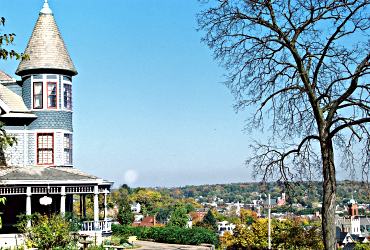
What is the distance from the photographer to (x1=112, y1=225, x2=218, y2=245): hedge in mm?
28625

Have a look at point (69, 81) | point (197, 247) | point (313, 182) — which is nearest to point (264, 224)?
point (197, 247)

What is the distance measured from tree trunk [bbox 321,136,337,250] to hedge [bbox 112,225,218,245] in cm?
1454

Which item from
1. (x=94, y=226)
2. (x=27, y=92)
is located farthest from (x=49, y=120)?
(x=94, y=226)

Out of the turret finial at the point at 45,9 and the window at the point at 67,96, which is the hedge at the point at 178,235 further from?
the turret finial at the point at 45,9

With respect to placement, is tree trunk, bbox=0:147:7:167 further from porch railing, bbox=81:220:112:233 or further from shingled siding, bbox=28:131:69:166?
porch railing, bbox=81:220:112:233

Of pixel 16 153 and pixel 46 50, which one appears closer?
pixel 16 153

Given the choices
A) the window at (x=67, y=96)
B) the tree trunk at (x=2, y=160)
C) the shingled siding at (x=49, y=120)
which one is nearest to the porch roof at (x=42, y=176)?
the tree trunk at (x=2, y=160)

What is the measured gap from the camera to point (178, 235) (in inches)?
1159

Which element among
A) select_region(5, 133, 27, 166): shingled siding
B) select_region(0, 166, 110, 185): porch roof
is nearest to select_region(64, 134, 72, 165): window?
select_region(0, 166, 110, 185): porch roof

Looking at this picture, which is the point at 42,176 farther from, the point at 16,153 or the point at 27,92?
the point at 27,92

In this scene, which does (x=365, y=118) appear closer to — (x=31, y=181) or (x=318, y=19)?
(x=318, y=19)

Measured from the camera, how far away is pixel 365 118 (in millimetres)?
13695

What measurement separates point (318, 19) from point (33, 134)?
1819 centimetres

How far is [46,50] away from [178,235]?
11.2 m
